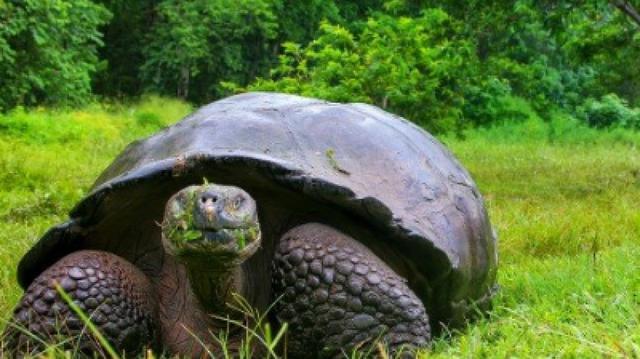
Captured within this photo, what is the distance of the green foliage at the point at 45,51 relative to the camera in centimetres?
1502

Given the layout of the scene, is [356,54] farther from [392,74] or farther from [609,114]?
[609,114]

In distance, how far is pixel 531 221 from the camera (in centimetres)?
504

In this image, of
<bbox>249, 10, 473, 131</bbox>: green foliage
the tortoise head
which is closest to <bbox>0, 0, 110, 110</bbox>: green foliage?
<bbox>249, 10, 473, 131</bbox>: green foliage

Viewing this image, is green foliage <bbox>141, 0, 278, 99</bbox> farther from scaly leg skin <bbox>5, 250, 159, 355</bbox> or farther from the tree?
scaly leg skin <bbox>5, 250, 159, 355</bbox>

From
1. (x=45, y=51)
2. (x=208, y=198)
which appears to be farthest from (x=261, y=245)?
(x=45, y=51)

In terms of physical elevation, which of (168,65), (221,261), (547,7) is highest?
(221,261)

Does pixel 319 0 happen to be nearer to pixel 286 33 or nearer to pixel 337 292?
pixel 286 33

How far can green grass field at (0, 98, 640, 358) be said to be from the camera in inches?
89.6

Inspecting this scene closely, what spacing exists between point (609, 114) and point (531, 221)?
15.8 meters

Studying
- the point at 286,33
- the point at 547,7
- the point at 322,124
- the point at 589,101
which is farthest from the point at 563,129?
the point at 322,124

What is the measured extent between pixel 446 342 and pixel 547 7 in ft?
21.6

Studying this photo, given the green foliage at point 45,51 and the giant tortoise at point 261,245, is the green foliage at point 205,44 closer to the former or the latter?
the green foliage at point 45,51

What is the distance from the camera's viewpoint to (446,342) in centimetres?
256

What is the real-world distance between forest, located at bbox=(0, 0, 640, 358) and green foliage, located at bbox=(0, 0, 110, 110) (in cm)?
4
